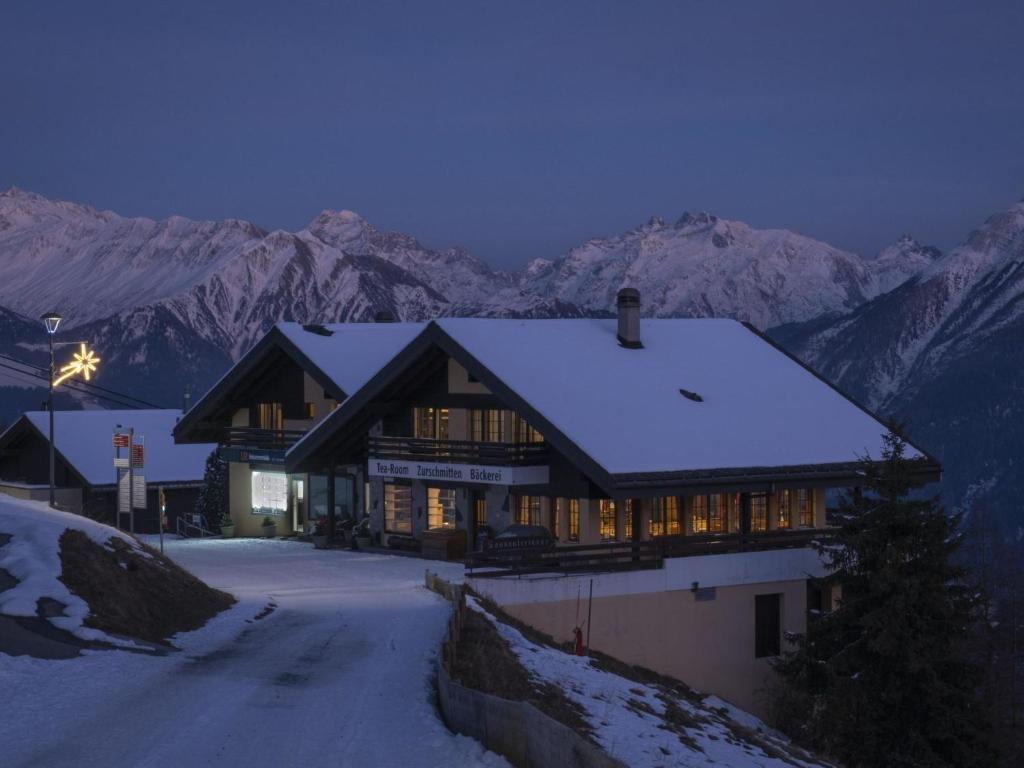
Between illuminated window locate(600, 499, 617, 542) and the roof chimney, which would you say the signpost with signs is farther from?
the roof chimney

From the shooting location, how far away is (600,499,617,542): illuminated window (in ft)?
130

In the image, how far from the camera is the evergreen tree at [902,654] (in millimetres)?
29531

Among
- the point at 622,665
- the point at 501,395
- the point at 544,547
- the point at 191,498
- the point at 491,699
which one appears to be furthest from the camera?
the point at 191,498

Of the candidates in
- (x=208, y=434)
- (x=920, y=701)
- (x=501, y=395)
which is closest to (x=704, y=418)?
(x=501, y=395)

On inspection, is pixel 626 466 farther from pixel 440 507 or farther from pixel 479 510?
pixel 440 507

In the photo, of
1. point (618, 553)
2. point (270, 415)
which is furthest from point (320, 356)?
point (618, 553)

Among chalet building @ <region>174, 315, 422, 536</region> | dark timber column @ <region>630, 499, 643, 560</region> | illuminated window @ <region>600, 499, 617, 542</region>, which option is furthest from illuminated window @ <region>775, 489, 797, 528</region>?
chalet building @ <region>174, 315, 422, 536</region>

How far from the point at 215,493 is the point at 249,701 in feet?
112

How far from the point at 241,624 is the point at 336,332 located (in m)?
25.2

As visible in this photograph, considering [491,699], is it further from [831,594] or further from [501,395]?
[831,594]

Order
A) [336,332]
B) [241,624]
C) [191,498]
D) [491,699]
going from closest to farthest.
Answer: [491,699], [241,624], [336,332], [191,498]

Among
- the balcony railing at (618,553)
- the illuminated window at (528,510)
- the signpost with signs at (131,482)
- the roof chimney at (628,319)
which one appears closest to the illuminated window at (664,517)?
the balcony railing at (618,553)

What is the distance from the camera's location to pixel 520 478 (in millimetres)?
40406

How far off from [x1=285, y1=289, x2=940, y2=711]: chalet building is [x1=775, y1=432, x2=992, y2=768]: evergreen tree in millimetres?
7051
